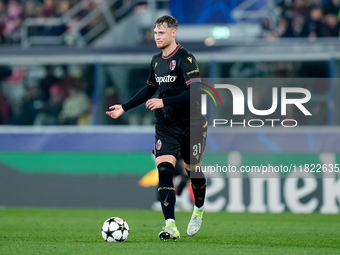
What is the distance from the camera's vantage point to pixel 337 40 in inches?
620

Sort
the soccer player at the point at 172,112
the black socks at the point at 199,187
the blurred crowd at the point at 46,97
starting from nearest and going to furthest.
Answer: the soccer player at the point at 172,112, the black socks at the point at 199,187, the blurred crowd at the point at 46,97

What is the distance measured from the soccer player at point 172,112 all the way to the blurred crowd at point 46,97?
25.2ft

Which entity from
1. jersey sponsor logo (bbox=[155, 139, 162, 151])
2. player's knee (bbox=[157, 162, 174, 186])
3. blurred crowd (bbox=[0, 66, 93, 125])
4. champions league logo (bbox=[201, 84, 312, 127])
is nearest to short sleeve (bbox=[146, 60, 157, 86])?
jersey sponsor logo (bbox=[155, 139, 162, 151])

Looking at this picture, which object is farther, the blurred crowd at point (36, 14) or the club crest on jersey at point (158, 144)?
the blurred crowd at point (36, 14)

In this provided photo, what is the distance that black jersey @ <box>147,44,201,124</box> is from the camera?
8211 millimetres

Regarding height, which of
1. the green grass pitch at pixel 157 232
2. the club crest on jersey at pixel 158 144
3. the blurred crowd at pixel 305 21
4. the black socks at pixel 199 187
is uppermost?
the blurred crowd at pixel 305 21

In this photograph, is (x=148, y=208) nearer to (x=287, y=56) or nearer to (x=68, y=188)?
(x=68, y=188)

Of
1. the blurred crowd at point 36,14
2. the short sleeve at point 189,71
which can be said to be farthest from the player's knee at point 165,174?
the blurred crowd at point 36,14

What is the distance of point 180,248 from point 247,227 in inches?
137

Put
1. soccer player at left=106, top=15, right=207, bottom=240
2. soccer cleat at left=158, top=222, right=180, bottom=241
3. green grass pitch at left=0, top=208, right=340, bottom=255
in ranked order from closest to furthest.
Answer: green grass pitch at left=0, top=208, right=340, bottom=255, soccer cleat at left=158, top=222, right=180, bottom=241, soccer player at left=106, top=15, right=207, bottom=240

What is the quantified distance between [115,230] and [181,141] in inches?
49.0

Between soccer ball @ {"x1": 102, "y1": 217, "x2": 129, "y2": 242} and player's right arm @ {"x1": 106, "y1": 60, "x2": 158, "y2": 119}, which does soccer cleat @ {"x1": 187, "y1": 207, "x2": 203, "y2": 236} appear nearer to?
soccer ball @ {"x1": 102, "y1": 217, "x2": 129, "y2": 242}

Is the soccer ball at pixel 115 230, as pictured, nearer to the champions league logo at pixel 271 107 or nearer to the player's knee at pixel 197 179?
the player's knee at pixel 197 179

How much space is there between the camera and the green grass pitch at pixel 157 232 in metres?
7.42
